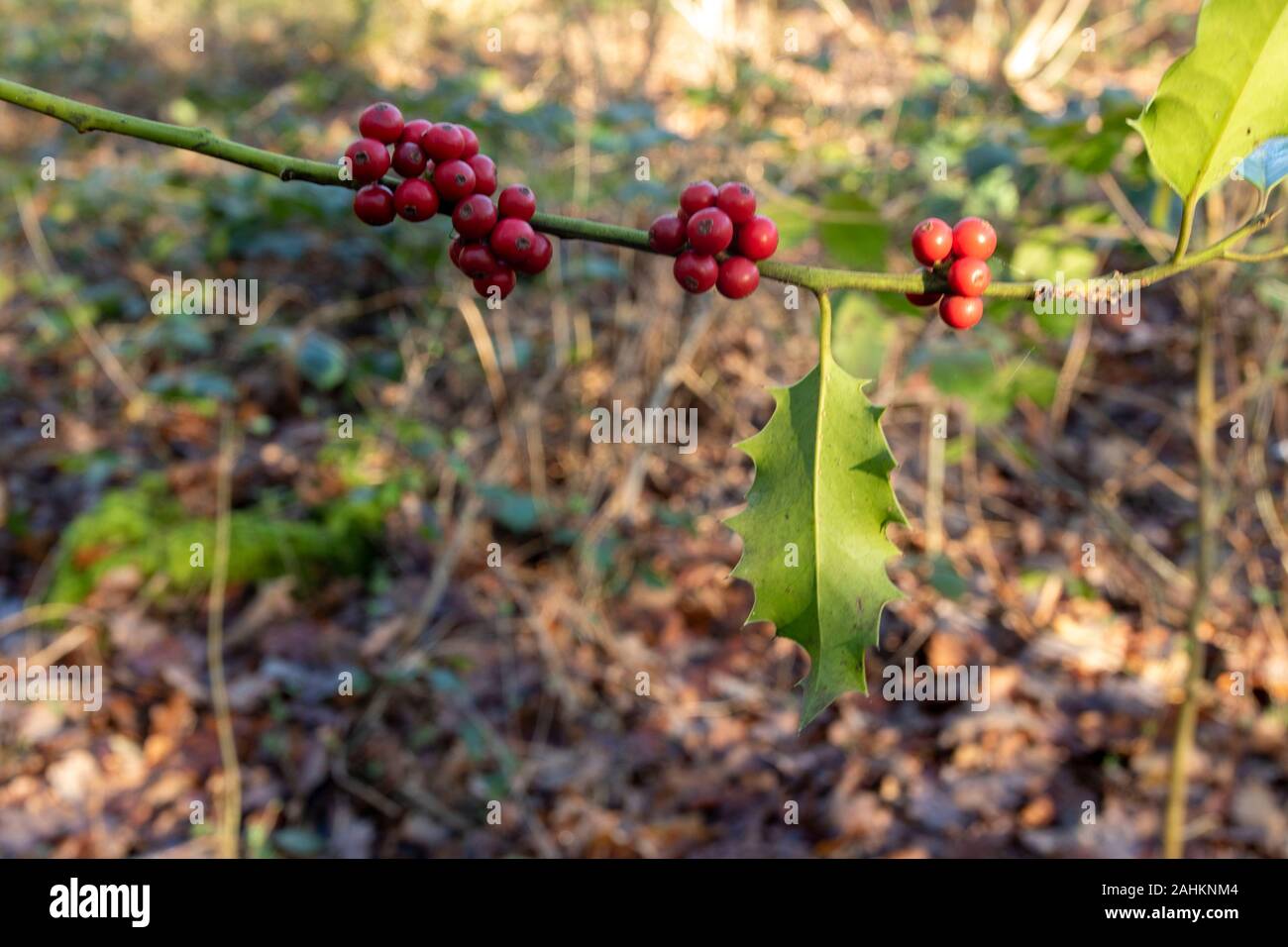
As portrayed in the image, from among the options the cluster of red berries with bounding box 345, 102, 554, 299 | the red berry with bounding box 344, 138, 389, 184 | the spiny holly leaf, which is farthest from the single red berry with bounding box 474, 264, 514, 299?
the spiny holly leaf

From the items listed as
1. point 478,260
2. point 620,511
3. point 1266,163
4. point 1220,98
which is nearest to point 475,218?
point 478,260

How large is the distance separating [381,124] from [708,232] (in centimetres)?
27

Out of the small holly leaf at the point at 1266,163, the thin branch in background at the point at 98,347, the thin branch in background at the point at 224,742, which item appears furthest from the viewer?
the thin branch in background at the point at 98,347

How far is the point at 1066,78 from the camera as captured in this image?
577 centimetres

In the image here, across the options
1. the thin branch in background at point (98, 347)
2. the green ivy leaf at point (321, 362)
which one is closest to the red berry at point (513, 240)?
the green ivy leaf at point (321, 362)

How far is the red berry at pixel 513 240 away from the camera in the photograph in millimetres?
760

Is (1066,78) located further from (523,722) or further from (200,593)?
(200,593)

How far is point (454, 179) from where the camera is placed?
0.78m

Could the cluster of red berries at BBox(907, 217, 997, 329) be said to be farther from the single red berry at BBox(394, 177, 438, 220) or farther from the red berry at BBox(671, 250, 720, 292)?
the single red berry at BBox(394, 177, 438, 220)

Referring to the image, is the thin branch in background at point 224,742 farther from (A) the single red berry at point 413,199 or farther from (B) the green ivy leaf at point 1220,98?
(B) the green ivy leaf at point 1220,98

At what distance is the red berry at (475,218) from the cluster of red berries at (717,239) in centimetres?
12

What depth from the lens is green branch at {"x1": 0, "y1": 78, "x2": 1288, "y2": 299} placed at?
2.19 ft

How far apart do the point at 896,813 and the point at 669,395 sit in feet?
6.72
